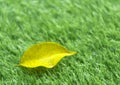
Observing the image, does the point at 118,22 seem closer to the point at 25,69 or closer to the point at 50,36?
the point at 50,36

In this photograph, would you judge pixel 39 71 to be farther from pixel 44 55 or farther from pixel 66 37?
pixel 66 37

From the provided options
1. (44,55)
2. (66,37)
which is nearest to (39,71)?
(44,55)

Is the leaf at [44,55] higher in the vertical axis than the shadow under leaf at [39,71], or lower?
higher

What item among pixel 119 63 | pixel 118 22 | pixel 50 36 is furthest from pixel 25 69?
pixel 118 22

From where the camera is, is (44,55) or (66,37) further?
(66,37)

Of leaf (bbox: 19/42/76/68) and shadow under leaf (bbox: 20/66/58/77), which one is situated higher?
leaf (bbox: 19/42/76/68)
